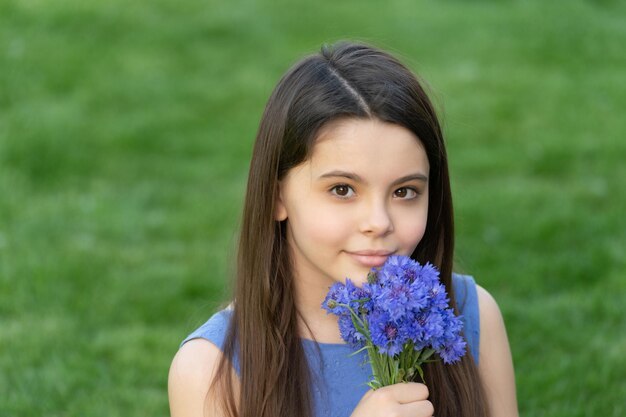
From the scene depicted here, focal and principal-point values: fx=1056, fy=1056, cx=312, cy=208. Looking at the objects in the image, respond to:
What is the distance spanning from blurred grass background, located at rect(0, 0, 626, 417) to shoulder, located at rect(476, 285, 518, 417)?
0.86 metres

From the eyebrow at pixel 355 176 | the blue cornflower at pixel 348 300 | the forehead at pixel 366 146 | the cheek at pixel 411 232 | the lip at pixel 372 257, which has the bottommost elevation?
the blue cornflower at pixel 348 300

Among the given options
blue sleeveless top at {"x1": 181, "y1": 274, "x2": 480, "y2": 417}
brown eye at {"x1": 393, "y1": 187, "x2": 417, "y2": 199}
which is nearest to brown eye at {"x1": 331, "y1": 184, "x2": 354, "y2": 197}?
brown eye at {"x1": 393, "y1": 187, "x2": 417, "y2": 199}

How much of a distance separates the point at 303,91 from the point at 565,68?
6374 mm

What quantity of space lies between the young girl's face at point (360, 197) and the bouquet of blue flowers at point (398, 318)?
0.53 feet

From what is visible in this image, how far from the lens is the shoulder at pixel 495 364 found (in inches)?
128

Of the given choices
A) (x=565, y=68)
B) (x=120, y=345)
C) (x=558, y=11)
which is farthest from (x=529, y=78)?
(x=120, y=345)

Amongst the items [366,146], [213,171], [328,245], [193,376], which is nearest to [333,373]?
[193,376]

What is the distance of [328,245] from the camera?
282 cm

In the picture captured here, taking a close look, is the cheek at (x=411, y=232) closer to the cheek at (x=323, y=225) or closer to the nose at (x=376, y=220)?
the nose at (x=376, y=220)

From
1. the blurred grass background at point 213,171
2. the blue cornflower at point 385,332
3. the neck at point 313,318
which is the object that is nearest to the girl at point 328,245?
the neck at point 313,318

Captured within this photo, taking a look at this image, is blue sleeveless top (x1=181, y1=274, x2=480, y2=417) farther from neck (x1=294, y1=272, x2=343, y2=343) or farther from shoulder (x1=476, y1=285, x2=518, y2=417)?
shoulder (x1=476, y1=285, x2=518, y2=417)

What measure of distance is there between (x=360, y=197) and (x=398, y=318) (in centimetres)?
51

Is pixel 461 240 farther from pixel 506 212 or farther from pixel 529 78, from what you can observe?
pixel 529 78

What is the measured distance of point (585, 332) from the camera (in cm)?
521
